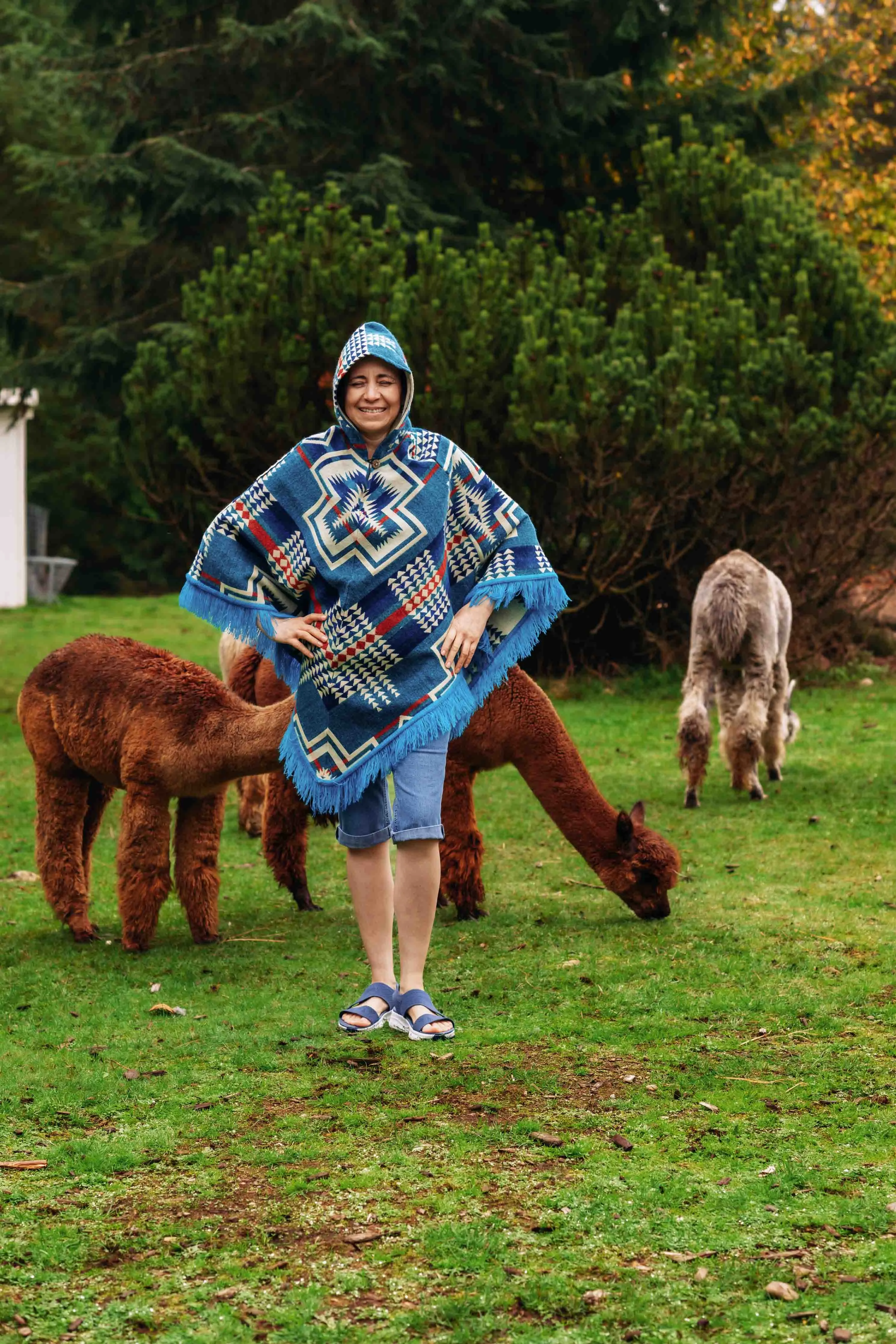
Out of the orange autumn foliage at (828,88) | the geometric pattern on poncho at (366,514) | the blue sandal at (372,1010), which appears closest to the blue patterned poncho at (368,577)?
the geometric pattern on poncho at (366,514)

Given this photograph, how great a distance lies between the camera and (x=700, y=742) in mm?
10039

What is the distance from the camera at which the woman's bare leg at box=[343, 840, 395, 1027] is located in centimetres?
514

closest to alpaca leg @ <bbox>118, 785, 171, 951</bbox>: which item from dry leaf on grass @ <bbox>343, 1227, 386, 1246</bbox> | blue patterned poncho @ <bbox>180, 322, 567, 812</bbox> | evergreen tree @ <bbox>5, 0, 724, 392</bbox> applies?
blue patterned poncho @ <bbox>180, 322, 567, 812</bbox>

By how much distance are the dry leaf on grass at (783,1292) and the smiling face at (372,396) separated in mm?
2862

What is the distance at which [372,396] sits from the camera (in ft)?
16.4

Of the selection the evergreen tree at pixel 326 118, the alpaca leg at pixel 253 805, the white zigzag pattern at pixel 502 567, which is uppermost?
the evergreen tree at pixel 326 118

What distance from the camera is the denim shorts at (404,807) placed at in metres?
4.95

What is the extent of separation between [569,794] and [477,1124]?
2822 mm

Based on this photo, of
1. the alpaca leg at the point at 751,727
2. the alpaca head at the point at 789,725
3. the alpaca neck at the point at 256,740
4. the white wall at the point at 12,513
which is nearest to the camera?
the alpaca neck at the point at 256,740

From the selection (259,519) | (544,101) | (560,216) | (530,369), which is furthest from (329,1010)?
(544,101)

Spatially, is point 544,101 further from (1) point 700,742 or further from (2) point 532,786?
(2) point 532,786

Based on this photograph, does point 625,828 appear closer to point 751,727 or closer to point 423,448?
point 423,448

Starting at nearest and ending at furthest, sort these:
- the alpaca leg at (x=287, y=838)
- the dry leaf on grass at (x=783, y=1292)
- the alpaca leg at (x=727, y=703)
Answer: the dry leaf on grass at (x=783, y=1292) < the alpaca leg at (x=287, y=838) < the alpaca leg at (x=727, y=703)

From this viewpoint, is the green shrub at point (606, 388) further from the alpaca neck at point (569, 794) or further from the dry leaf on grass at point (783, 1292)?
the dry leaf on grass at point (783, 1292)
